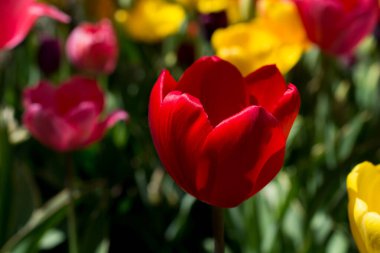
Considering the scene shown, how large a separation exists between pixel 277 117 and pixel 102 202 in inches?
22.1

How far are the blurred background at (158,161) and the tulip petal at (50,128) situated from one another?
0.32ft

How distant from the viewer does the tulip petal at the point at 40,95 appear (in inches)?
40.7

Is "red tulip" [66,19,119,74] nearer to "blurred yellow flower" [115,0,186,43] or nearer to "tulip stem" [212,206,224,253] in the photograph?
"blurred yellow flower" [115,0,186,43]

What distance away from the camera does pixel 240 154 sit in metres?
0.57

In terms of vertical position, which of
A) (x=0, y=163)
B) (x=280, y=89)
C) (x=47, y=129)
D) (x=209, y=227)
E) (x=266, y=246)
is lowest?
(x=209, y=227)

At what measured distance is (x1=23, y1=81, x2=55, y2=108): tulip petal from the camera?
1.03 meters

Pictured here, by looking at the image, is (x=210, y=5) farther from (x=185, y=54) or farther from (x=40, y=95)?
(x=40, y=95)

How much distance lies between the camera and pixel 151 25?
1.65 metres

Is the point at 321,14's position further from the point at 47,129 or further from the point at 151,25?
the point at 151,25

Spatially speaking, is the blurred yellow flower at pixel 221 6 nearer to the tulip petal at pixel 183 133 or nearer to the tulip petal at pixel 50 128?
the tulip petal at pixel 50 128

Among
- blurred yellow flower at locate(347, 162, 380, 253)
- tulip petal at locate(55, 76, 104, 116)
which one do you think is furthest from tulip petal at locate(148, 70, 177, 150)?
tulip petal at locate(55, 76, 104, 116)

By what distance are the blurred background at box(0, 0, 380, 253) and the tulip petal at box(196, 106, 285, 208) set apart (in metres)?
0.45

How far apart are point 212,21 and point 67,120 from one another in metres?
0.35

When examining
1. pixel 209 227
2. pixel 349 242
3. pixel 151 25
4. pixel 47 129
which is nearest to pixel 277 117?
pixel 47 129
